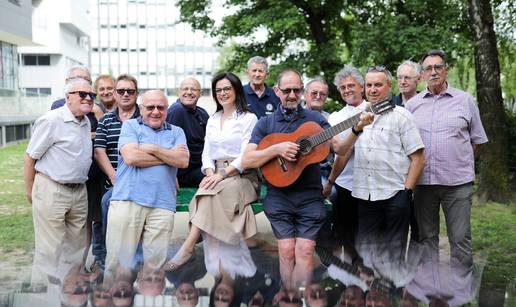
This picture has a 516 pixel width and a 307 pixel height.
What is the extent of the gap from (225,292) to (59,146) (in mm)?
2696

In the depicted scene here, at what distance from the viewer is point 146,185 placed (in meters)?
4.62

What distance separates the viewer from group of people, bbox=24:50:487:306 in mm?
4508

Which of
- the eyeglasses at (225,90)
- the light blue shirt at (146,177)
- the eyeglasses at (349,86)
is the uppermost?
the eyeglasses at (349,86)

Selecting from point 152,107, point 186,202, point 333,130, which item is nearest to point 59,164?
point 152,107

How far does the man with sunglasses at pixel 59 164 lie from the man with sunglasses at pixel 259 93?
2121 mm

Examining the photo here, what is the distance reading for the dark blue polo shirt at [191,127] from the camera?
239 inches

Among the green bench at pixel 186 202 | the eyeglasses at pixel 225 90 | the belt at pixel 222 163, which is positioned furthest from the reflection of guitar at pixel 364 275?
→ the green bench at pixel 186 202

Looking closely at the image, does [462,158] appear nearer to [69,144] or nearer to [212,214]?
[212,214]

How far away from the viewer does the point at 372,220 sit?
493 centimetres

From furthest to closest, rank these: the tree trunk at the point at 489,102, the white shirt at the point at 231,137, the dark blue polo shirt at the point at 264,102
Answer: the tree trunk at the point at 489,102, the dark blue polo shirt at the point at 264,102, the white shirt at the point at 231,137

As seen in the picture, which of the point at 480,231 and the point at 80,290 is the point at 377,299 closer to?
the point at 80,290

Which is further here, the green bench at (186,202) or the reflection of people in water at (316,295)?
the green bench at (186,202)

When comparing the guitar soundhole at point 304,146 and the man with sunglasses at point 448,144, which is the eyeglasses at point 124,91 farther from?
the man with sunglasses at point 448,144

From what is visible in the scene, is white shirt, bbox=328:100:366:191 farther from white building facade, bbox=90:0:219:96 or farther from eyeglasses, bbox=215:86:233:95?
white building facade, bbox=90:0:219:96
